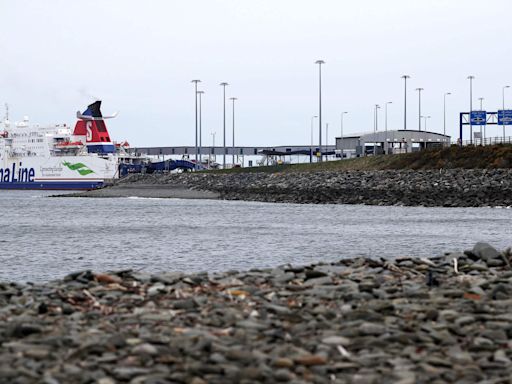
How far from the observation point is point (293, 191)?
6962 centimetres

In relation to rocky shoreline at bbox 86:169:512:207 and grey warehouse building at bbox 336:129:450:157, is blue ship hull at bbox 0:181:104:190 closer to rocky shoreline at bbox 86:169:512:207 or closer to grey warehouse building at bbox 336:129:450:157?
rocky shoreline at bbox 86:169:512:207

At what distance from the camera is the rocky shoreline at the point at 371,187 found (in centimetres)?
5491

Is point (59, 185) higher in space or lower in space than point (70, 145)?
lower

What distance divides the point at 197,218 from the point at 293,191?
83.2 feet

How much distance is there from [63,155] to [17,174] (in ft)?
26.5

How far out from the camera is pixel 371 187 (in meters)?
64.6

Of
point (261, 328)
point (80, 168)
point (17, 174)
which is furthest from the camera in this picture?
point (17, 174)

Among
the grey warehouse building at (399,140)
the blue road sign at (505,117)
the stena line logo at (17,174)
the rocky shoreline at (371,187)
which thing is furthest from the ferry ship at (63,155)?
the blue road sign at (505,117)

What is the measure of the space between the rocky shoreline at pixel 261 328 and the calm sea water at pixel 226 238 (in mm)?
7120

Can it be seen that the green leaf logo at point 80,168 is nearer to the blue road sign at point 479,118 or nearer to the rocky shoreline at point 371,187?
the rocky shoreline at point 371,187

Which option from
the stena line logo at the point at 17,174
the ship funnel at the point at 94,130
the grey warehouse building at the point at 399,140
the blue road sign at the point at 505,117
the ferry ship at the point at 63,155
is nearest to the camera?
the blue road sign at the point at 505,117

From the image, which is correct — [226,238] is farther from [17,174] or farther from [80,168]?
[17,174]

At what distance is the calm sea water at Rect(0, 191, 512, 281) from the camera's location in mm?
22609

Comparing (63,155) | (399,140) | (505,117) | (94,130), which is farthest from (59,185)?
(505,117)
